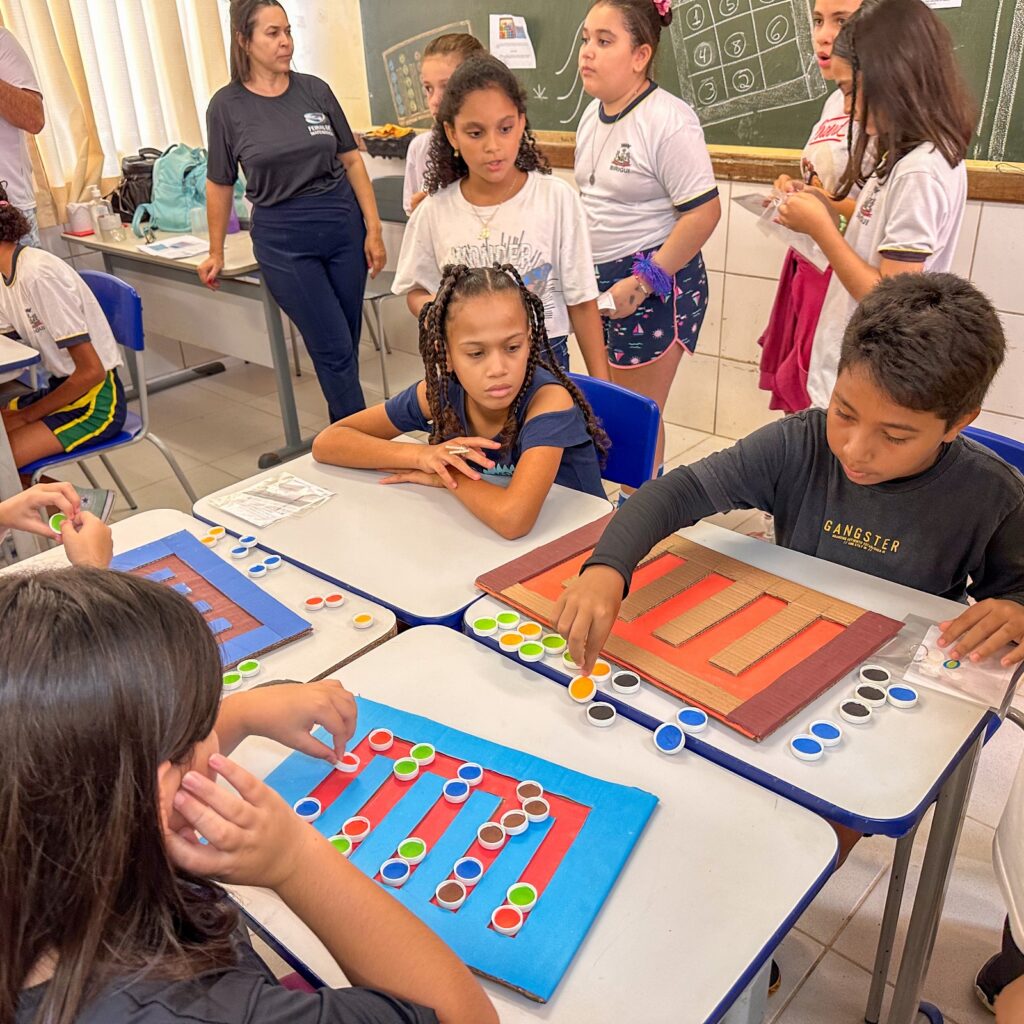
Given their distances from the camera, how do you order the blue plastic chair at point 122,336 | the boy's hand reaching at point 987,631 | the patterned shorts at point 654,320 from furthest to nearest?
the blue plastic chair at point 122,336 < the patterned shorts at point 654,320 < the boy's hand reaching at point 987,631

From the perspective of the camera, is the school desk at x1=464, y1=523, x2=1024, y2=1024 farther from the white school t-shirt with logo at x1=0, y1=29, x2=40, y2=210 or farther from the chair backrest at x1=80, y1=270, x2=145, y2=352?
the white school t-shirt with logo at x1=0, y1=29, x2=40, y2=210

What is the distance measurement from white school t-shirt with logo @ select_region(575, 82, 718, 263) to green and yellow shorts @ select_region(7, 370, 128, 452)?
4.53 feet

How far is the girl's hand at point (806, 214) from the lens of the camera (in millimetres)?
1887

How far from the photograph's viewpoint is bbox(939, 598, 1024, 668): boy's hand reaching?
42.6 inches

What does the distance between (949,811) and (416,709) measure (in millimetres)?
635

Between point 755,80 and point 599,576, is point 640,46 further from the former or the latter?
point 599,576

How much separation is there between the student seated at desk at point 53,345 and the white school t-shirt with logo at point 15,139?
1012 millimetres

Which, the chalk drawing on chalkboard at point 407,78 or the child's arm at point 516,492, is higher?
the chalk drawing on chalkboard at point 407,78

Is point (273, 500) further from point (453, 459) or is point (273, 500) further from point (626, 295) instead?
point (626, 295)

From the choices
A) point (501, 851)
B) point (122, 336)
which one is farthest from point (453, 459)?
point (122, 336)

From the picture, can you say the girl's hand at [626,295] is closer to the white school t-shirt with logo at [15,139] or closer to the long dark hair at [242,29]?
the long dark hair at [242,29]

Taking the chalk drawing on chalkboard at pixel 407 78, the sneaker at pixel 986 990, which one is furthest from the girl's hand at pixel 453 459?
the chalk drawing on chalkboard at pixel 407 78

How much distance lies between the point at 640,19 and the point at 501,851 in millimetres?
2011

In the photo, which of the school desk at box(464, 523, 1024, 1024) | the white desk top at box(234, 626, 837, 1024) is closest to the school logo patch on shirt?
the school desk at box(464, 523, 1024, 1024)
